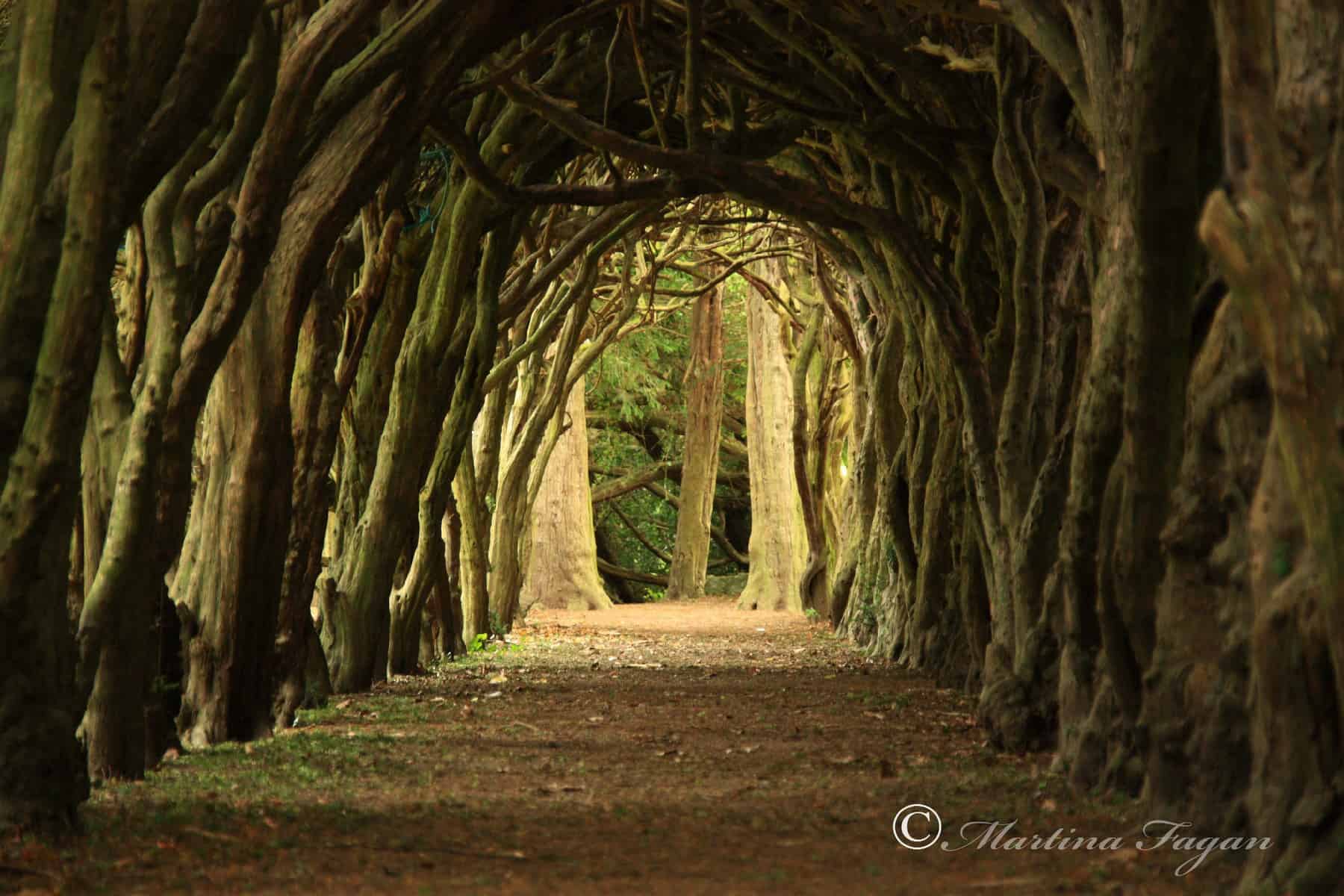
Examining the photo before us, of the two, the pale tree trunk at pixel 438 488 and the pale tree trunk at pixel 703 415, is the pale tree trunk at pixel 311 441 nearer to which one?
the pale tree trunk at pixel 438 488

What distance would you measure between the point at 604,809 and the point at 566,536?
16.5m

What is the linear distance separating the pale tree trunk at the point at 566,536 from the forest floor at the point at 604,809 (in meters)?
12.4

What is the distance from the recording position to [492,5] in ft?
20.2

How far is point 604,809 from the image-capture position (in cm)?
480

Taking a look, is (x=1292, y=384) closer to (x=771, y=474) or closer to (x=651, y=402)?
(x=771, y=474)

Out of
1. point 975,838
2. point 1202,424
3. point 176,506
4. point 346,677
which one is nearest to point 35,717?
point 176,506

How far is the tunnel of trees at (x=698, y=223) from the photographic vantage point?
10.1ft

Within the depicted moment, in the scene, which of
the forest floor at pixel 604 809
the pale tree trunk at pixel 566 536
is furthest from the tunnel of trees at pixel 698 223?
the pale tree trunk at pixel 566 536

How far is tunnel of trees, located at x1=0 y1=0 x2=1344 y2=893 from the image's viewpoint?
308 cm

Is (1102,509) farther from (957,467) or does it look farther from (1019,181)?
(957,467)

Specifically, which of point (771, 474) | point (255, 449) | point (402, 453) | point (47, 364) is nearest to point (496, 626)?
point (402, 453)

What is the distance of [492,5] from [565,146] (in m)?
3.68

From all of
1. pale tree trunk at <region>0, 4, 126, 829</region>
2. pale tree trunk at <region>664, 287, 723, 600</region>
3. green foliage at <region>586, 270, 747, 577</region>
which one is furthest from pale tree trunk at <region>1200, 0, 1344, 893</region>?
pale tree trunk at <region>664, 287, 723, 600</region>

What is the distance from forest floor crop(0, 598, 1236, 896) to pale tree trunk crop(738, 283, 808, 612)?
11.8 meters
